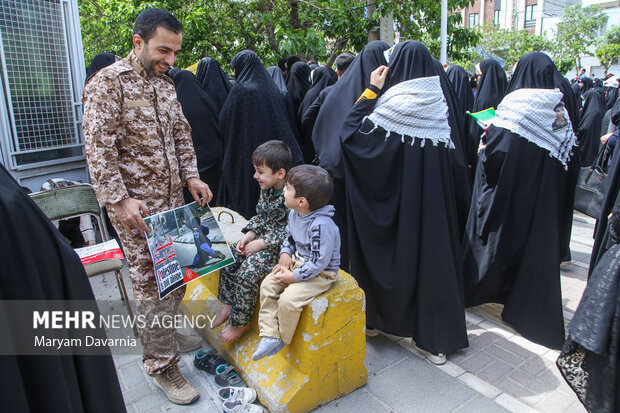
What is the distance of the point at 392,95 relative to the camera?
2695mm

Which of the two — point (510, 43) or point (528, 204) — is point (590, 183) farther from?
point (510, 43)

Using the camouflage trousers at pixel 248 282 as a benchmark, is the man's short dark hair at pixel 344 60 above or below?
Answer: above

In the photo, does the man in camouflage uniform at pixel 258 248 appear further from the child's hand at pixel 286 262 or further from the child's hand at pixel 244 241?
the child's hand at pixel 286 262


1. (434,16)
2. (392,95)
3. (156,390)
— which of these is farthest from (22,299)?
(434,16)

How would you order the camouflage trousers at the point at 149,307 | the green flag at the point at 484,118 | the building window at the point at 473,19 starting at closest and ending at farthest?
the camouflage trousers at the point at 149,307 < the green flag at the point at 484,118 < the building window at the point at 473,19

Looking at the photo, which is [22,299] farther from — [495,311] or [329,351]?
[495,311]

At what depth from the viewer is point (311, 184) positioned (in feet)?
7.27

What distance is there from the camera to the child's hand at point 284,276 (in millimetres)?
2244

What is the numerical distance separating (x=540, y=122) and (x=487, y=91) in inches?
80.6

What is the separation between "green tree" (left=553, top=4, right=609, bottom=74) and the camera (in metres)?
31.9

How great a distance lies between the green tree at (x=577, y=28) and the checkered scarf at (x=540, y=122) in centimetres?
3384

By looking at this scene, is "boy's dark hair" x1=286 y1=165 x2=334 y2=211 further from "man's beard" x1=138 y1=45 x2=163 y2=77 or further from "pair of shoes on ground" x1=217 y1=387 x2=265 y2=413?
"pair of shoes on ground" x1=217 y1=387 x2=265 y2=413

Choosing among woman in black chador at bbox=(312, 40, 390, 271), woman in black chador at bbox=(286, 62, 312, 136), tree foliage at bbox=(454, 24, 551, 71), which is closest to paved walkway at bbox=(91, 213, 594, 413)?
woman in black chador at bbox=(312, 40, 390, 271)

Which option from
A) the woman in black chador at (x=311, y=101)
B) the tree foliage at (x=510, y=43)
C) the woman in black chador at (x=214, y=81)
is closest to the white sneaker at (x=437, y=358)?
the woman in black chador at (x=311, y=101)
